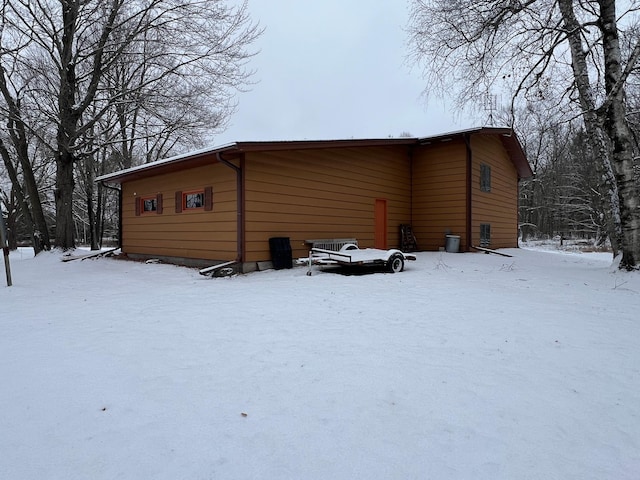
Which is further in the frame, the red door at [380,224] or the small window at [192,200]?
the red door at [380,224]

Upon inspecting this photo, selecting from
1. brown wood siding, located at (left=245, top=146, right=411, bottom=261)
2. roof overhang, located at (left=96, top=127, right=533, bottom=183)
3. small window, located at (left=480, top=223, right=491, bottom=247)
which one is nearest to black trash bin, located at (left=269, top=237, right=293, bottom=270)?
brown wood siding, located at (left=245, top=146, right=411, bottom=261)

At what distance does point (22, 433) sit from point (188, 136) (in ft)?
50.7

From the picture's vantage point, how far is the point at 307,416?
7.36ft

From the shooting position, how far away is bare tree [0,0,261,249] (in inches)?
447

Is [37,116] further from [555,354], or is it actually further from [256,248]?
[555,354]

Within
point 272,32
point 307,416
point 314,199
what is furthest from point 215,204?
point 307,416

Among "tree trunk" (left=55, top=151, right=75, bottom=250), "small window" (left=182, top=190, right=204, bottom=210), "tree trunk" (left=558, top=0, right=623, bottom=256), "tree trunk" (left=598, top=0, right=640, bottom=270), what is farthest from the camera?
"tree trunk" (left=55, top=151, right=75, bottom=250)

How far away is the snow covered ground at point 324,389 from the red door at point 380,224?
6.89 meters

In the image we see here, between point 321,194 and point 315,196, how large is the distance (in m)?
0.25

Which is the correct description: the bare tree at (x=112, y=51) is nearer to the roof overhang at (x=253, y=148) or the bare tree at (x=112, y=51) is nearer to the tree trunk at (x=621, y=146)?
the roof overhang at (x=253, y=148)

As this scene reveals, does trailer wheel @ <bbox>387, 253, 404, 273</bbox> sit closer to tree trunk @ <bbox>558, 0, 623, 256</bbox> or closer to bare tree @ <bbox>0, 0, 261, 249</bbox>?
tree trunk @ <bbox>558, 0, 623, 256</bbox>

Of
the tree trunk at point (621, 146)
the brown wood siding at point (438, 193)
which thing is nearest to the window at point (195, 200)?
the brown wood siding at point (438, 193)

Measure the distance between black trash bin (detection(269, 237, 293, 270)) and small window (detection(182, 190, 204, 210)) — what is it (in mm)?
2503

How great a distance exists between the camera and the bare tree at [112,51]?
11.4 meters
